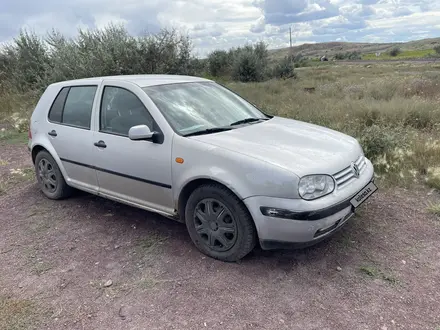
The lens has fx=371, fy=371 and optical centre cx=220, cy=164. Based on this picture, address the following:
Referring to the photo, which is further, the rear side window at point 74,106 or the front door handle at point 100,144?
the rear side window at point 74,106

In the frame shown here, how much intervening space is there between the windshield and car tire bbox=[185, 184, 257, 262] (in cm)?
68

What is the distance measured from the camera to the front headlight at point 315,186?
9.68 ft

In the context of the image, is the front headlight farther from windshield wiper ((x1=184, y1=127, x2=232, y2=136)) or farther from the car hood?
windshield wiper ((x1=184, y1=127, x2=232, y2=136))

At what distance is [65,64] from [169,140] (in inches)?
467

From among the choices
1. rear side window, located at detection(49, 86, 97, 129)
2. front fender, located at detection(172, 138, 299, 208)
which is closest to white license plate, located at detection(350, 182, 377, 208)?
front fender, located at detection(172, 138, 299, 208)

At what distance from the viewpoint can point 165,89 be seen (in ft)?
13.2

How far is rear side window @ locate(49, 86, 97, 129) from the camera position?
14.3 ft

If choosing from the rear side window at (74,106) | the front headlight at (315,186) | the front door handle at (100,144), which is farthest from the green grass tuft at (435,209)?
the rear side window at (74,106)

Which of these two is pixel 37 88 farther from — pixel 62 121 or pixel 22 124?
pixel 62 121

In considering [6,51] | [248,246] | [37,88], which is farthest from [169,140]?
[6,51]

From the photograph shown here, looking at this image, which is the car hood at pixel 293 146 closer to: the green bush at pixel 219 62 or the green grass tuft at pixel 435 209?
the green grass tuft at pixel 435 209

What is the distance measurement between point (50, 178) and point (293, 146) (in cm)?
346

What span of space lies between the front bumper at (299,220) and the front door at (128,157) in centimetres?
99

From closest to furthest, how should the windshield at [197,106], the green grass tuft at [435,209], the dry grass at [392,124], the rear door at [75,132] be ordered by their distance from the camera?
1. the windshield at [197,106]
2. the green grass tuft at [435,209]
3. the rear door at [75,132]
4. the dry grass at [392,124]
